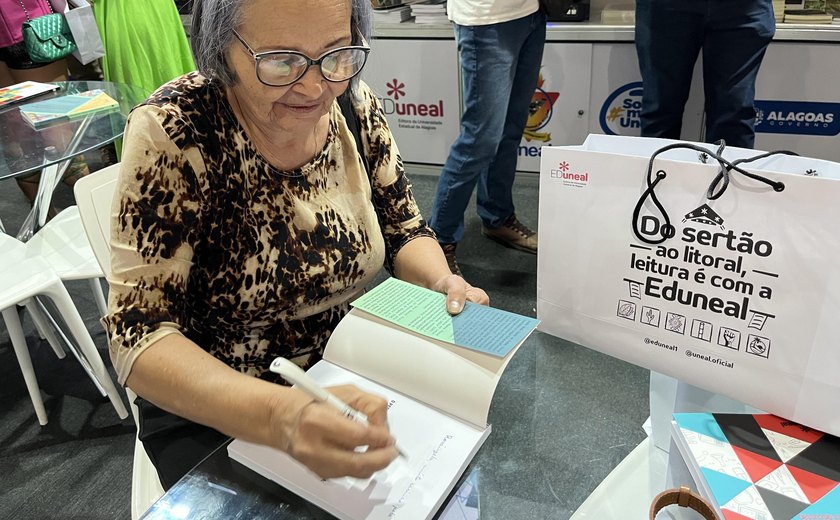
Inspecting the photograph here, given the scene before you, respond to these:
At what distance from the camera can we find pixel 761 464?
68 centimetres

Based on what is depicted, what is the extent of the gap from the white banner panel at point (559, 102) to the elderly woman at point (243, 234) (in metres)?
2.10

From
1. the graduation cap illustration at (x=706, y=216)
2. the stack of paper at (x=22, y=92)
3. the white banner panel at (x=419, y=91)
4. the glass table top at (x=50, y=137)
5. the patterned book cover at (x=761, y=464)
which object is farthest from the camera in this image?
the white banner panel at (x=419, y=91)

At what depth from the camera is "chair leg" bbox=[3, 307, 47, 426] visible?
1811 mm

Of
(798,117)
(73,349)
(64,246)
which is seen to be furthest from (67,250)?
(798,117)

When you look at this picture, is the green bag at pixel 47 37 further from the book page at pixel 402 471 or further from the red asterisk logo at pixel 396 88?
the book page at pixel 402 471

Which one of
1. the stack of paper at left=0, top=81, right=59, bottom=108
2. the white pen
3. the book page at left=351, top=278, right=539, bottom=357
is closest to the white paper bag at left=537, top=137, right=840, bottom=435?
the book page at left=351, top=278, right=539, bottom=357

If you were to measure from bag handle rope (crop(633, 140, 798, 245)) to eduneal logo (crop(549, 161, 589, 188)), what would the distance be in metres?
0.08

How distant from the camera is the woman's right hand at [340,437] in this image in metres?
0.67

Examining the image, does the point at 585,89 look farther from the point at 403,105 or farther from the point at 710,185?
the point at 710,185

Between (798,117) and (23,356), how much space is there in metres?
3.16

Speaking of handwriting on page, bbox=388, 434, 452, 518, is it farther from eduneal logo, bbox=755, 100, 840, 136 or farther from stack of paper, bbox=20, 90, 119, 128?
eduneal logo, bbox=755, 100, 840, 136

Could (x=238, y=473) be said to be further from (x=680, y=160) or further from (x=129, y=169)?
(x=680, y=160)

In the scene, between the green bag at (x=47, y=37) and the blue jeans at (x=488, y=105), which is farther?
the green bag at (x=47, y=37)

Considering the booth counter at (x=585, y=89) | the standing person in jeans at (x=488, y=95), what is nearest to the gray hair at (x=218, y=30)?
the standing person in jeans at (x=488, y=95)
